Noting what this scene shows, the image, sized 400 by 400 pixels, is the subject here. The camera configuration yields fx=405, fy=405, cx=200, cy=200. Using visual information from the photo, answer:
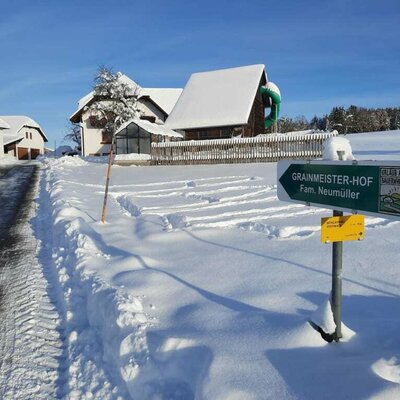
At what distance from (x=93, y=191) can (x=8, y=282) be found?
9.06 meters

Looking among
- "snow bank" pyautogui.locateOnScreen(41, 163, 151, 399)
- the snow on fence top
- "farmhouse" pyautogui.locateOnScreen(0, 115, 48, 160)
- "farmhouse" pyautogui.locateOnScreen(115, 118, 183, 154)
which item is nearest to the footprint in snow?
"snow bank" pyautogui.locateOnScreen(41, 163, 151, 399)

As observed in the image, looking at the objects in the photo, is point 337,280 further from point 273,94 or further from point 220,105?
point 273,94

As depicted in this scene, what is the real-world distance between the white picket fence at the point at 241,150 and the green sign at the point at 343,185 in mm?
18708

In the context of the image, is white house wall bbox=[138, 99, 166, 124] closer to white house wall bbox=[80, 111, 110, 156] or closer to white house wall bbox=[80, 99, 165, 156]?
white house wall bbox=[80, 99, 165, 156]

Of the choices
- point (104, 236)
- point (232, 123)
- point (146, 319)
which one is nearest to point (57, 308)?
point (146, 319)

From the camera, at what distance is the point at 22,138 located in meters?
55.7

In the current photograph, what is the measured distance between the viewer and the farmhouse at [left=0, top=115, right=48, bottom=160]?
54.2m

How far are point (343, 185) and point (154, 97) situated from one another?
46.3m

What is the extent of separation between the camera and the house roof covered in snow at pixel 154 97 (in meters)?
39.6

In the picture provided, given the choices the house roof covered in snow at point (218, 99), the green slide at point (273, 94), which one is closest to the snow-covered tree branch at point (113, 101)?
the house roof covered in snow at point (218, 99)

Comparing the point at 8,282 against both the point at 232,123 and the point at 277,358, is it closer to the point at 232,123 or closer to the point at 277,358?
the point at 277,358

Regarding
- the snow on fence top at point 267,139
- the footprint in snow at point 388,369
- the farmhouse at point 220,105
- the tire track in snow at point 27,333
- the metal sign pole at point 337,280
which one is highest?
the farmhouse at point 220,105

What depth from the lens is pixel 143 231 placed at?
805cm

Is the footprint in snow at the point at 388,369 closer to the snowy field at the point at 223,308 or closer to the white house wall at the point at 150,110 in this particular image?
the snowy field at the point at 223,308
